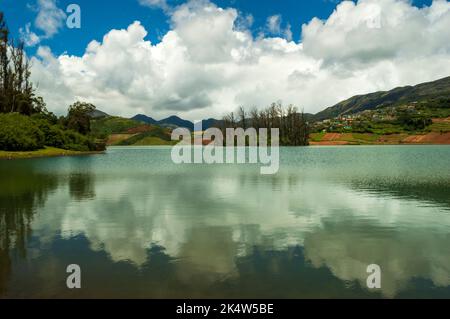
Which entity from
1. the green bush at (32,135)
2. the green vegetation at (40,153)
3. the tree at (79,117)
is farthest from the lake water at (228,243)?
the tree at (79,117)

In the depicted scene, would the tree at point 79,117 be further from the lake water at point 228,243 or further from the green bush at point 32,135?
the lake water at point 228,243

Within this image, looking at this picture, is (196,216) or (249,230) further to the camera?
(196,216)

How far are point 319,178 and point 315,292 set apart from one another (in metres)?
34.3

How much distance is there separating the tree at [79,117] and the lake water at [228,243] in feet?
388

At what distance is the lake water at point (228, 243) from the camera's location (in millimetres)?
11930

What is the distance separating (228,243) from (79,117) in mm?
142511

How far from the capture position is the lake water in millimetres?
11930

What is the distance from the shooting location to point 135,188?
123 ft

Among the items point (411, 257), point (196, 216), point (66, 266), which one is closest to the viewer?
point (66, 266)

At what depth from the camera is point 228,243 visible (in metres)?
17.1

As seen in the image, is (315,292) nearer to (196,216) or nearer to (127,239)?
(127,239)

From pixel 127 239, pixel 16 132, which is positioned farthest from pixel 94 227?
pixel 16 132

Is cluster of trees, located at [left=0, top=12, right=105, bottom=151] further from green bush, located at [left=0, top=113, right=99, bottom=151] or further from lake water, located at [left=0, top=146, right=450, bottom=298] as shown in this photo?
lake water, located at [left=0, top=146, right=450, bottom=298]

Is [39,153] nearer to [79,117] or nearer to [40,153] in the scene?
[40,153]
